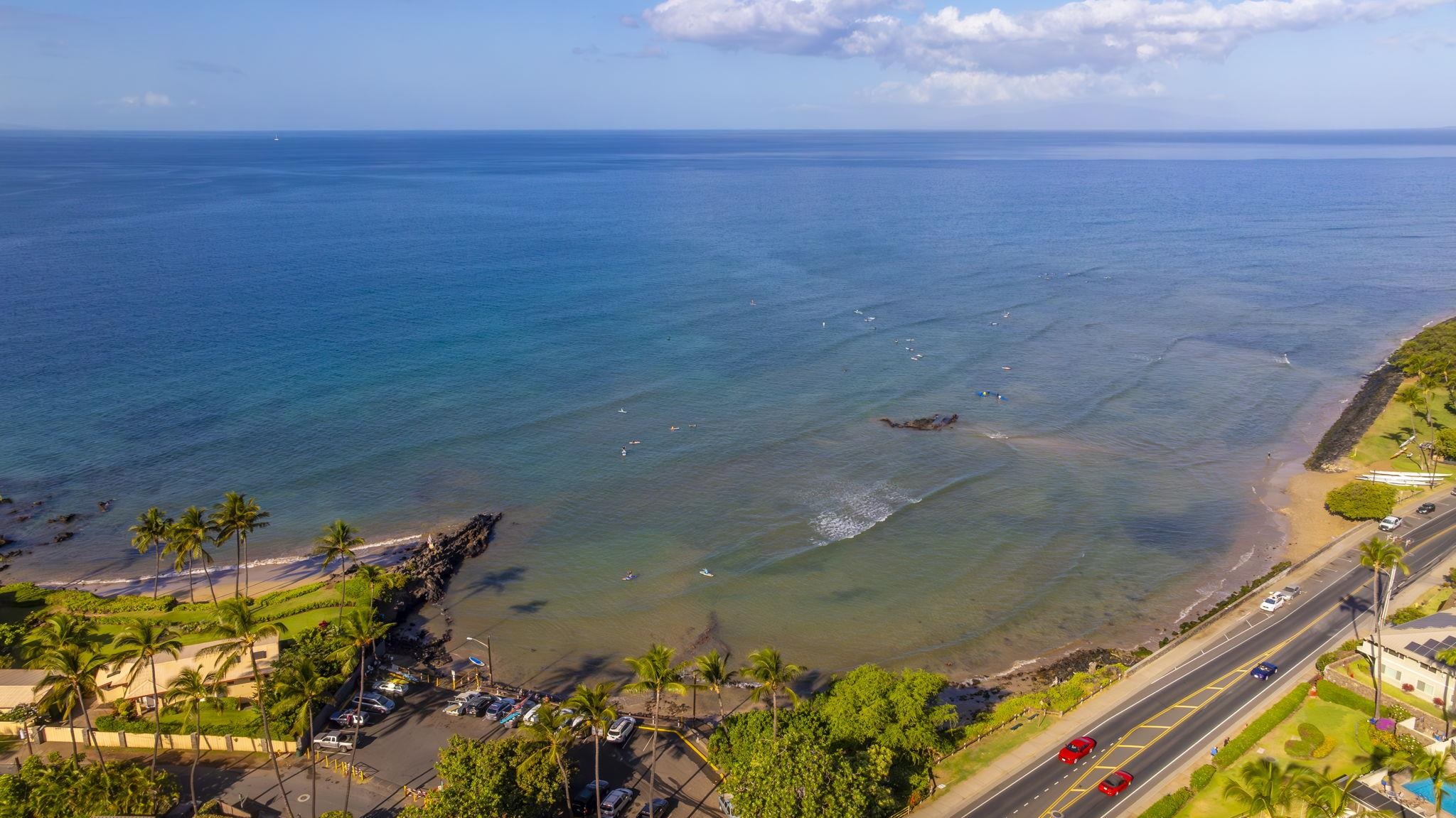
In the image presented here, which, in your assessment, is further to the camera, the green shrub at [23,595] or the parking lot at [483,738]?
the green shrub at [23,595]

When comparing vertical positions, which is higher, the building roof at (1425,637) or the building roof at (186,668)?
the building roof at (1425,637)

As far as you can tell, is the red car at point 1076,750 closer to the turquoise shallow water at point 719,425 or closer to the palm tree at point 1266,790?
the palm tree at point 1266,790

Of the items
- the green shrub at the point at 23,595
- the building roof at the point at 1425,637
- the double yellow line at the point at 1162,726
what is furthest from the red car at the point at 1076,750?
the green shrub at the point at 23,595

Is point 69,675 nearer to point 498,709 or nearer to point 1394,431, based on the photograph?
point 498,709

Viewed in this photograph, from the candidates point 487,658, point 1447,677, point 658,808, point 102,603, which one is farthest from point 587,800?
point 1447,677

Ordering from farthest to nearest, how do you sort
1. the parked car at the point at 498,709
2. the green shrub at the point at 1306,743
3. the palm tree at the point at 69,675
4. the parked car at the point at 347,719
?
1. the parked car at the point at 498,709
2. the parked car at the point at 347,719
3. the green shrub at the point at 1306,743
4. the palm tree at the point at 69,675

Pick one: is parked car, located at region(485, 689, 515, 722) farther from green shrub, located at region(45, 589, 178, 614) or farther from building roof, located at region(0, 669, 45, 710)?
green shrub, located at region(45, 589, 178, 614)
